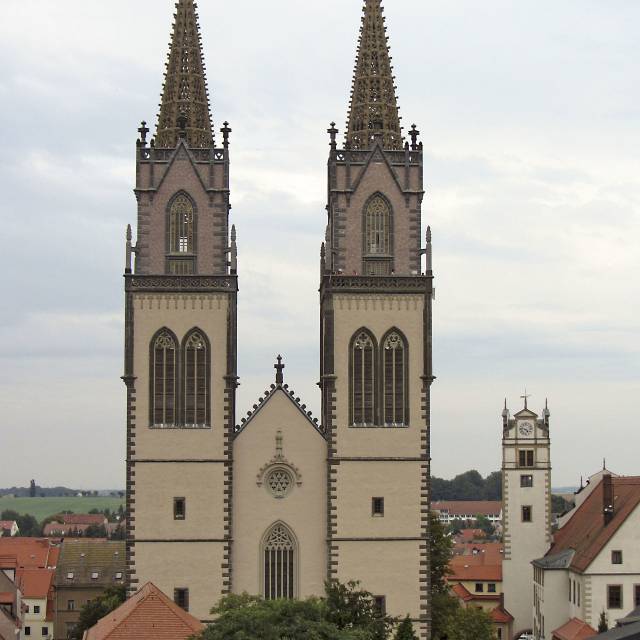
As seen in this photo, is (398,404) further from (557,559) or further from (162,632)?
(557,559)

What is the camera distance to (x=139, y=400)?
5972cm

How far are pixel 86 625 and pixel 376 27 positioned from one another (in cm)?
3355

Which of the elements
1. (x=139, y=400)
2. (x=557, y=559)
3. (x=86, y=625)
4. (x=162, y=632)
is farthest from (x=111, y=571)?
(x=162, y=632)

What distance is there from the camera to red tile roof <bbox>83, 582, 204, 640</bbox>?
163 ft

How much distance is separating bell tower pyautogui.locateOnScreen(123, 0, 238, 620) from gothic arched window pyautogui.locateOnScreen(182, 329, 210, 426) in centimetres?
4

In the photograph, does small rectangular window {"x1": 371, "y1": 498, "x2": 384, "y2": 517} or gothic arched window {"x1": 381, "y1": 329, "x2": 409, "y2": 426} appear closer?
small rectangular window {"x1": 371, "y1": 498, "x2": 384, "y2": 517}

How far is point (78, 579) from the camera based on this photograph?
342 ft

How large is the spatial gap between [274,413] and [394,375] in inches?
191

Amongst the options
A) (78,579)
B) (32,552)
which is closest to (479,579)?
(78,579)

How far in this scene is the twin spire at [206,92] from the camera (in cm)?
6144

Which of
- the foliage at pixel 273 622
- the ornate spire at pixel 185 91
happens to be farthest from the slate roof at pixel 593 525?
the ornate spire at pixel 185 91

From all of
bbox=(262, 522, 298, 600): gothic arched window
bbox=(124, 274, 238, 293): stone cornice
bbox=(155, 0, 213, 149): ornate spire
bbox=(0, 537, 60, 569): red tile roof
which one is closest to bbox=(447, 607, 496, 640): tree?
bbox=(262, 522, 298, 600): gothic arched window

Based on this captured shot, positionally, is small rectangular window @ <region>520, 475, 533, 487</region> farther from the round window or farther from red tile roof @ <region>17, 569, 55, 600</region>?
red tile roof @ <region>17, 569, 55, 600</region>

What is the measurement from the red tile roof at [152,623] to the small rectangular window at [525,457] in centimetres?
3811
